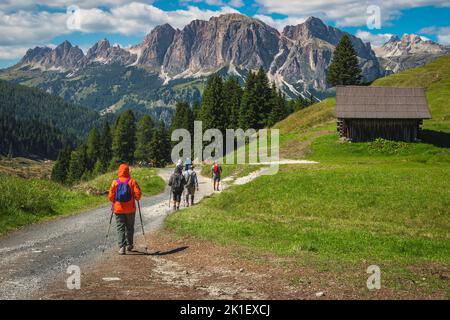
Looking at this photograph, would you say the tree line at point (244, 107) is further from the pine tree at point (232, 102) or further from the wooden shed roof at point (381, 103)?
the wooden shed roof at point (381, 103)

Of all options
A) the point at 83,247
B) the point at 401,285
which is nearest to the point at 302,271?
the point at 401,285

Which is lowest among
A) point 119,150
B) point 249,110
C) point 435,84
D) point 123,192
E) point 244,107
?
point 119,150

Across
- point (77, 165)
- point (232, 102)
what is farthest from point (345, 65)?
point (77, 165)

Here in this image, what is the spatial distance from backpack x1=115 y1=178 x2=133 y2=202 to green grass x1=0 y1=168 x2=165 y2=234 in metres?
7.16

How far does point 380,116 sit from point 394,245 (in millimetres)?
39512

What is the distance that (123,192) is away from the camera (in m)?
14.3

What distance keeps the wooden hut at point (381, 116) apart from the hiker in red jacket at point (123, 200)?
41.6 meters

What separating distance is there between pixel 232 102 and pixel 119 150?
3323cm

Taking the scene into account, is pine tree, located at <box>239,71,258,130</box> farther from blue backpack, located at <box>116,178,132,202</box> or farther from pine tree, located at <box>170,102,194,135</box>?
blue backpack, located at <box>116,178,132,202</box>

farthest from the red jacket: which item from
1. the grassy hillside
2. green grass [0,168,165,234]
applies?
green grass [0,168,165,234]

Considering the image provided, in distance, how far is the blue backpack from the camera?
563 inches

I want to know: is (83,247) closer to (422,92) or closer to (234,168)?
(234,168)

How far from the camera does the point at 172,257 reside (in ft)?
46.7

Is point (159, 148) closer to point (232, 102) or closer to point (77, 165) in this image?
point (232, 102)
